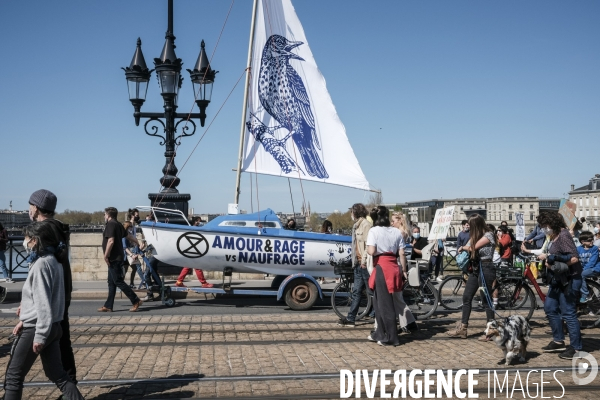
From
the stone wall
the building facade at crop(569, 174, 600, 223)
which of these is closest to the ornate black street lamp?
the stone wall

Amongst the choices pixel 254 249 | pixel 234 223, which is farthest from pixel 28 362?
pixel 234 223

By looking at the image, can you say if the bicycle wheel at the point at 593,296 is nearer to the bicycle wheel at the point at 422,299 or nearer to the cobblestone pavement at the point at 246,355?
the cobblestone pavement at the point at 246,355

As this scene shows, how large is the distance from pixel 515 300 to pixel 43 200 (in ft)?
25.5

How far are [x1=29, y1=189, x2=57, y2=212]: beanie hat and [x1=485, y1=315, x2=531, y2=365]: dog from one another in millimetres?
4954

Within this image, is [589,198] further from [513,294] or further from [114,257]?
[114,257]

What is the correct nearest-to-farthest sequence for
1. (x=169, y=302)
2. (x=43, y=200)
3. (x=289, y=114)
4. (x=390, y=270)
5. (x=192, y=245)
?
(x=43, y=200)
(x=390, y=270)
(x=192, y=245)
(x=169, y=302)
(x=289, y=114)

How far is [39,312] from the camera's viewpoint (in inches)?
204

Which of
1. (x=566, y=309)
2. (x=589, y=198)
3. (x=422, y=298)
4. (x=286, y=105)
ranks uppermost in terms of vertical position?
(x=589, y=198)

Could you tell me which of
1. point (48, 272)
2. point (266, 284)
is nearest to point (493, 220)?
point (266, 284)

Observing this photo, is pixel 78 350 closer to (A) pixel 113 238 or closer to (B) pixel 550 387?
(A) pixel 113 238

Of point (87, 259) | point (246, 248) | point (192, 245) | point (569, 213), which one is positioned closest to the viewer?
point (192, 245)

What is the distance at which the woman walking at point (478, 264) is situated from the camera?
9555 millimetres

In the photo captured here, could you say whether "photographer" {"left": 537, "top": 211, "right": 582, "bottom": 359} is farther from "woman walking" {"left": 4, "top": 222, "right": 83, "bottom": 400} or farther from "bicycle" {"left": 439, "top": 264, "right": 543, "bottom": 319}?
"woman walking" {"left": 4, "top": 222, "right": 83, "bottom": 400}

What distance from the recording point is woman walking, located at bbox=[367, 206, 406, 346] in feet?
29.9
